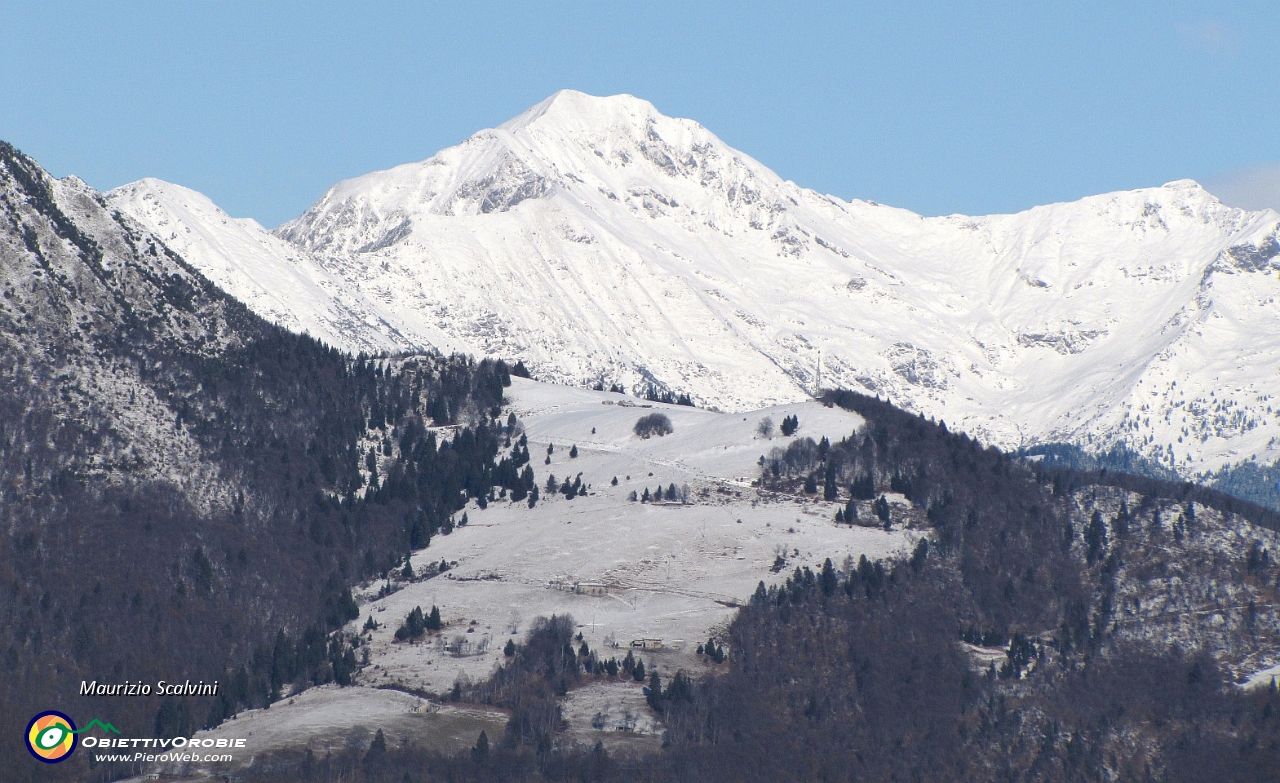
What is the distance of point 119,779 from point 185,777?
22.5 feet

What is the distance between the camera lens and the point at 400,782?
19862 centimetres

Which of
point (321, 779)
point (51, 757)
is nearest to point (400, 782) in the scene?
point (321, 779)

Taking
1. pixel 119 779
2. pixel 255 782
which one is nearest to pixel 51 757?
pixel 119 779

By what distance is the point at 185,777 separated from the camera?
7564 inches

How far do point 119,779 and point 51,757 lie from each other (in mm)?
9775

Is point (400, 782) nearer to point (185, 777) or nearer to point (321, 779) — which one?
point (321, 779)

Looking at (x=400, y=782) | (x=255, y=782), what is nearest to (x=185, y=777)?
(x=255, y=782)

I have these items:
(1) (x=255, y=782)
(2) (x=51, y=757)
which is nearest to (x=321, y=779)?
(1) (x=255, y=782)

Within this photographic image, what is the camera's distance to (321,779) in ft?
646

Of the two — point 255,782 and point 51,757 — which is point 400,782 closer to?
point 255,782

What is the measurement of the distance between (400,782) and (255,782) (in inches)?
570

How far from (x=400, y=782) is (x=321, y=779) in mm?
7621

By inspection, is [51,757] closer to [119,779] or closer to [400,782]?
[119,779]

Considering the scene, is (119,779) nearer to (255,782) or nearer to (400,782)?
(255,782)
